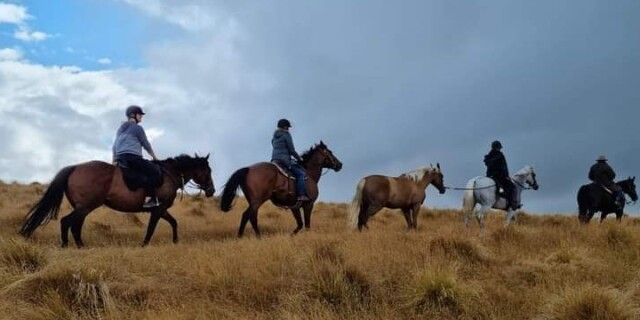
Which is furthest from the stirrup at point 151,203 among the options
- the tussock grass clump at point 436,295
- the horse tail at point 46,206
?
the tussock grass clump at point 436,295

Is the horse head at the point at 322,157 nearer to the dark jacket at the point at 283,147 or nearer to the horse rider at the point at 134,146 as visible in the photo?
the dark jacket at the point at 283,147

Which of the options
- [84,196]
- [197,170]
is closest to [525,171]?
[197,170]

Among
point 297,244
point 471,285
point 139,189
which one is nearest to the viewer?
point 471,285

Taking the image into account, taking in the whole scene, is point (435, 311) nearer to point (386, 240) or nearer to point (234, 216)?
point (386, 240)

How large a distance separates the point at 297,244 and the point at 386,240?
1681 mm

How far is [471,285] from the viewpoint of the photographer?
7426 millimetres

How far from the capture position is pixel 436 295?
276 inches

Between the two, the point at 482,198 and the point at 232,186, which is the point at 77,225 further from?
the point at 482,198

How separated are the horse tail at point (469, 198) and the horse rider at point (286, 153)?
5172mm

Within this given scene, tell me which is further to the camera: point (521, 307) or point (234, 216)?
point (234, 216)

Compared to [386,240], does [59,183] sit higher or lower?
higher

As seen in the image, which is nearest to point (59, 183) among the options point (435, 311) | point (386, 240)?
point (386, 240)

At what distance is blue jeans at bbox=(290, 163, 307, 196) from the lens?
44.9 ft

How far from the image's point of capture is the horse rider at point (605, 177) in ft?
54.6
